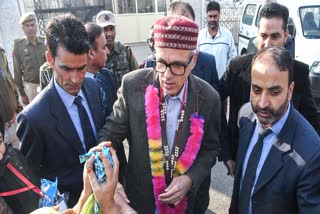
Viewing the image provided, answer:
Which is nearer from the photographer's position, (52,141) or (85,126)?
(52,141)

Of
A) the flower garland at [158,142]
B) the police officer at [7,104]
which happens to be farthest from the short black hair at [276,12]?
the police officer at [7,104]

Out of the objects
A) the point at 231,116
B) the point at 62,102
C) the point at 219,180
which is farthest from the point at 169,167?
the point at 219,180

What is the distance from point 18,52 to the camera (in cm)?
510

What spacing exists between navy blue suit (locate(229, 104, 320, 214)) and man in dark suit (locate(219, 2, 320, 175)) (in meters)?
0.85

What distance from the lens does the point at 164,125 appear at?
6.27 feet

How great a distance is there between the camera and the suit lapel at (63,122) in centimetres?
183

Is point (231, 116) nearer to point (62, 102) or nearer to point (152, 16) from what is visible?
point (62, 102)

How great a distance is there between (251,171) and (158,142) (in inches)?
23.9

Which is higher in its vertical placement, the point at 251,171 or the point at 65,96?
the point at 65,96

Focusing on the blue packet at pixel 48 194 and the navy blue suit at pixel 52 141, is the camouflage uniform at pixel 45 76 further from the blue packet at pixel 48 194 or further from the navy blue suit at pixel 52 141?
the blue packet at pixel 48 194

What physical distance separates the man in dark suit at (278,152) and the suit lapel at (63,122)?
1.12 m

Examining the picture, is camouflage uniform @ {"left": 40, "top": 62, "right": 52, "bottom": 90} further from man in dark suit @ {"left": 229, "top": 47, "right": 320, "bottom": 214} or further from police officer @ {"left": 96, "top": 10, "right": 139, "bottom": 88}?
man in dark suit @ {"left": 229, "top": 47, "right": 320, "bottom": 214}

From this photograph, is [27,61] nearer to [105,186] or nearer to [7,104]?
[7,104]

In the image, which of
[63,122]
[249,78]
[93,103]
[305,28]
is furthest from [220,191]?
[305,28]
